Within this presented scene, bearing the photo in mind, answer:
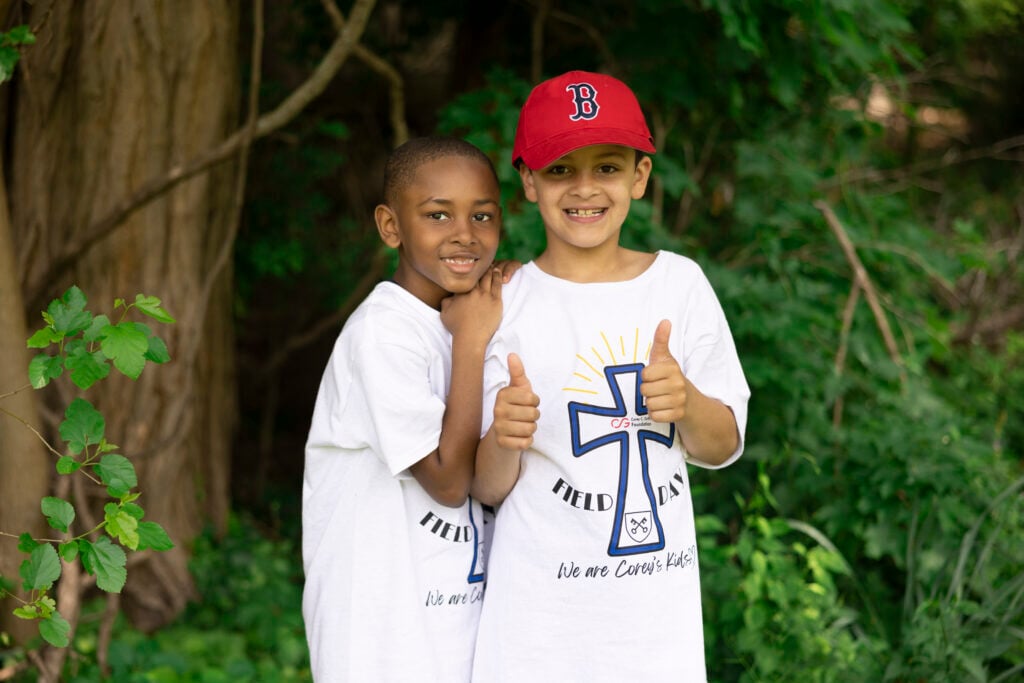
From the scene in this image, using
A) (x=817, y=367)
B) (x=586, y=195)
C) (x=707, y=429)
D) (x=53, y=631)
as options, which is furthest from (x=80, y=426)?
(x=817, y=367)

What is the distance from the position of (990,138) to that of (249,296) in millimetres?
5096

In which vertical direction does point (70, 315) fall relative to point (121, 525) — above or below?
above

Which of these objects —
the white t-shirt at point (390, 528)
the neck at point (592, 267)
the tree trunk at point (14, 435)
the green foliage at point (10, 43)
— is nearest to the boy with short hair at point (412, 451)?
the white t-shirt at point (390, 528)

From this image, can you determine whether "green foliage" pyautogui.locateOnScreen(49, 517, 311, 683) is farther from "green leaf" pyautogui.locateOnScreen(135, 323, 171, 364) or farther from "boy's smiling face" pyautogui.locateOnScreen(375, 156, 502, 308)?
"boy's smiling face" pyautogui.locateOnScreen(375, 156, 502, 308)

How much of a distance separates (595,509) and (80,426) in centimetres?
107

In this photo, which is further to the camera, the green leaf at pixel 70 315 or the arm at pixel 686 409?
the green leaf at pixel 70 315

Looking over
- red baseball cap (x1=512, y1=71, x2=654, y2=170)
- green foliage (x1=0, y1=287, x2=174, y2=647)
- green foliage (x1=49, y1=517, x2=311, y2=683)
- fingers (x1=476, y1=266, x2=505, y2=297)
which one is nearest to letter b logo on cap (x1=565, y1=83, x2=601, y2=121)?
red baseball cap (x1=512, y1=71, x2=654, y2=170)

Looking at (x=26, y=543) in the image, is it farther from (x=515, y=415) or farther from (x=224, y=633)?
(x=224, y=633)

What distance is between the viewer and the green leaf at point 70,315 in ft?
6.47

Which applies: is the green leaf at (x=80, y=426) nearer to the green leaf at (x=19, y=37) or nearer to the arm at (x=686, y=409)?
the green leaf at (x=19, y=37)

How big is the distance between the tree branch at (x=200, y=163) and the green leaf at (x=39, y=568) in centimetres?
161

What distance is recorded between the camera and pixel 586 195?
6.81 feet

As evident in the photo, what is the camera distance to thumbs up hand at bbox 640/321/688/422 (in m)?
1.84

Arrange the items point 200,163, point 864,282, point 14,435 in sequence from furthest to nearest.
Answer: point 864,282 → point 200,163 → point 14,435
